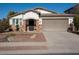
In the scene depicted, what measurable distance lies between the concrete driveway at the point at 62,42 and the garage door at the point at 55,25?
23cm

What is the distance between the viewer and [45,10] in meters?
10.4

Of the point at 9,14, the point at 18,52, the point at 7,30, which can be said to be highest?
the point at 9,14

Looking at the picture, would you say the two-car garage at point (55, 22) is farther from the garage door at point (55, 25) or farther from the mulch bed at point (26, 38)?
the mulch bed at point (26, 38)

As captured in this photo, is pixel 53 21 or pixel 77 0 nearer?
pixel 77 0

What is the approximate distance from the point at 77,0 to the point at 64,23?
4.73ft

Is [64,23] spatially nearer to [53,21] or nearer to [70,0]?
[53,21]

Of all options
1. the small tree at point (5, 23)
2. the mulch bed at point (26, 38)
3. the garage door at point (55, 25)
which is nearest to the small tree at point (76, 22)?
the garage door at point (55, 25)

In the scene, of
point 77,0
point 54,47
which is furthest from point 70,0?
point 54,47

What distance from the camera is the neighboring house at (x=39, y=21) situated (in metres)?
10.6

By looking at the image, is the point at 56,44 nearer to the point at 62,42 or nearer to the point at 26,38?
the point at 62,42

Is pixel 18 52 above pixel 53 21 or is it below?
below

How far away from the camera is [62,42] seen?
10414 mm

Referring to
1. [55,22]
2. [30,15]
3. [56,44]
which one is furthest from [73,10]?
[30,15]

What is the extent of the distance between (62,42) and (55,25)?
3.10 ft
